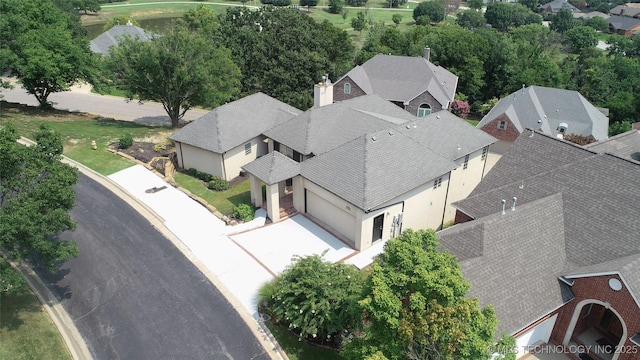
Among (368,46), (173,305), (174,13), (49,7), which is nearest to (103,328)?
(173,305)

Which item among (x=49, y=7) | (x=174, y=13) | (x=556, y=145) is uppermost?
(x=49, y=7)

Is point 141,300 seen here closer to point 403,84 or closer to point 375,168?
point 375,168

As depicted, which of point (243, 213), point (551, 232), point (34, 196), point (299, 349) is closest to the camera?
point (34, 196)

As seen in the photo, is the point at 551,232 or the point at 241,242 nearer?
the point at 551,232

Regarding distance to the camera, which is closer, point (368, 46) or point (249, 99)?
point (249, 99)

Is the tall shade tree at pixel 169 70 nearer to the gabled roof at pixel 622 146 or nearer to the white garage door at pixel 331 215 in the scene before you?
the white garage door at pixel 331 215

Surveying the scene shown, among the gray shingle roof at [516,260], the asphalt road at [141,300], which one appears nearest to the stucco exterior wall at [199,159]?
the asphalt road at [141,300]

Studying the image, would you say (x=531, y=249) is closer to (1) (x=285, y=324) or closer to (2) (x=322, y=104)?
(1) (x=285, y=324)

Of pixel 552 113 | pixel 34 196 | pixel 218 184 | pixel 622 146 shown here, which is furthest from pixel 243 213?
pixel 552 113
